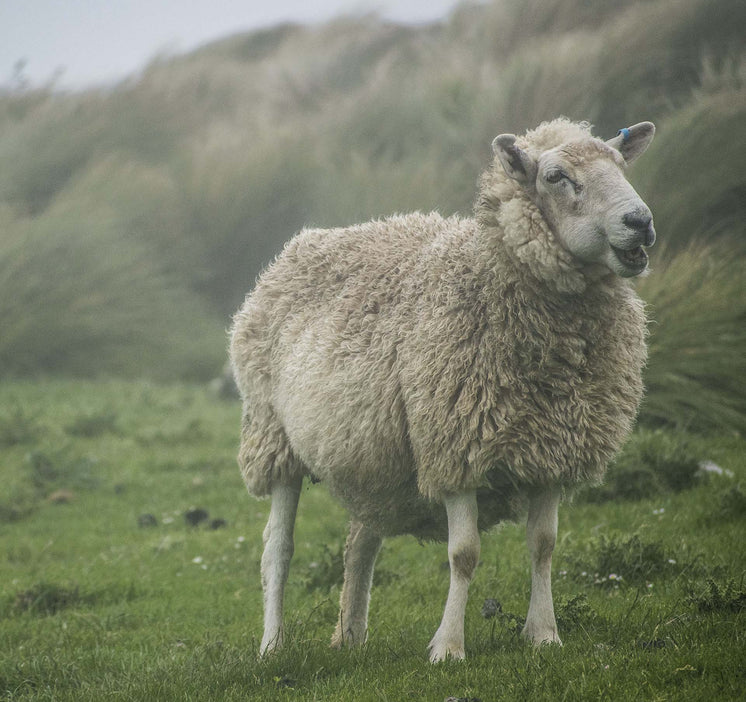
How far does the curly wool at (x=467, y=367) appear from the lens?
14.3 feet

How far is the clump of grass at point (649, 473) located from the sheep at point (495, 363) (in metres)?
2.68

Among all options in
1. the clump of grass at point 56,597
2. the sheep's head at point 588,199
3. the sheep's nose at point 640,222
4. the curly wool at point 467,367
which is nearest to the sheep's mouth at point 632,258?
the sheep's head at point 588,199

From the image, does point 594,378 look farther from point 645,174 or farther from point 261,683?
point 645,174

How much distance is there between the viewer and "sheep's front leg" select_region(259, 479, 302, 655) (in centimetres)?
525

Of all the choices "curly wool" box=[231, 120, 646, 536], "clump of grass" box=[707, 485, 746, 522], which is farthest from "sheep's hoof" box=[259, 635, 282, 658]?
"clump of grass" box=[707, 485, 746, 522]

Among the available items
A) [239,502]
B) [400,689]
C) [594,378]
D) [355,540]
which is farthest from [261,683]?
[239,502]

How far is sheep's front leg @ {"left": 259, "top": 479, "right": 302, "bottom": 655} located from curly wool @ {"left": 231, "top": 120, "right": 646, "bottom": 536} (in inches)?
16.7

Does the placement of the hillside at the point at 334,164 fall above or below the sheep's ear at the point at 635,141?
below

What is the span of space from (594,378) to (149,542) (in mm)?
4623

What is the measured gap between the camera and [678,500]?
22.9 feet

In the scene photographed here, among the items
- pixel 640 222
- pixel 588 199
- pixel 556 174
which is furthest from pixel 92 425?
pixel 640 222

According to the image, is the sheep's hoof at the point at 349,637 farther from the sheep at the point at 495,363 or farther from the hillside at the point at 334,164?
the hillside at the point at 334,164

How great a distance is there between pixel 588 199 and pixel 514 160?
40cm

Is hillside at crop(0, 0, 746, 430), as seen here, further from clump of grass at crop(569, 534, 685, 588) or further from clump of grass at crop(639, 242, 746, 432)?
clump of grass at crop(569, 534, 685, 588)
